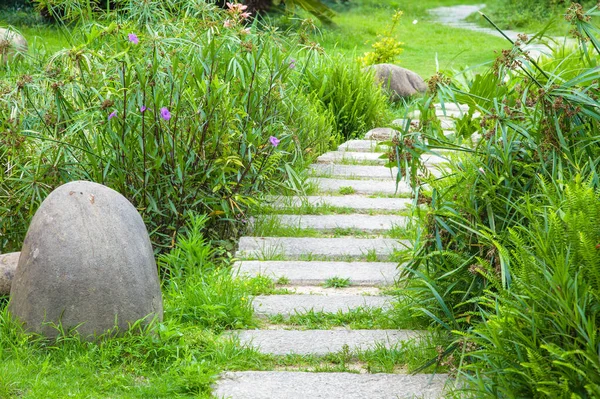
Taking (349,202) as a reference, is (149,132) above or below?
above

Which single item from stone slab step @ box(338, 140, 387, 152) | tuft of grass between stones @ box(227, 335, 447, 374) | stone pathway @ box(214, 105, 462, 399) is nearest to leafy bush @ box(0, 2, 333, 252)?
stone pathway @ box(214, 105, 462, 399)

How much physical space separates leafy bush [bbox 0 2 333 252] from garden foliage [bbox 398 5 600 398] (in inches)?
55.5

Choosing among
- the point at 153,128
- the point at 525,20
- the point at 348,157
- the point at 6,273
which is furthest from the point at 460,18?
the point at 6,273

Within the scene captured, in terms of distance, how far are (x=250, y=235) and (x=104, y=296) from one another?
68.9 inches

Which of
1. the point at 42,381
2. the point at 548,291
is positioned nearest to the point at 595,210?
the point at 548,291

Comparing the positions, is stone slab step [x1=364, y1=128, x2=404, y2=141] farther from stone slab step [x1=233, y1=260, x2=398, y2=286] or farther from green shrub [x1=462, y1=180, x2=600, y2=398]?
green shrub [x1=462, y1=180, x2=600, y2=398]

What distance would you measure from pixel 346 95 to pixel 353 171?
60.2 inches

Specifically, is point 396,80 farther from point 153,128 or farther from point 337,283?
point 337,283

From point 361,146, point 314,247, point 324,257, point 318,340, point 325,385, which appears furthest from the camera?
point 361,146

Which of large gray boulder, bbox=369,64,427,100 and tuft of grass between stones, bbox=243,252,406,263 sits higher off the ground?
large gray boulder, bbox=369,64,427,100

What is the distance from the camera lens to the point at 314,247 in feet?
16.5

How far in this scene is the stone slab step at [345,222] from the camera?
5387 mm

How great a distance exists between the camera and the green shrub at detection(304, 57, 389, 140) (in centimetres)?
798

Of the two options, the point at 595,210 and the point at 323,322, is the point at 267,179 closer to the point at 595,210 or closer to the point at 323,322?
the point at 323,322
